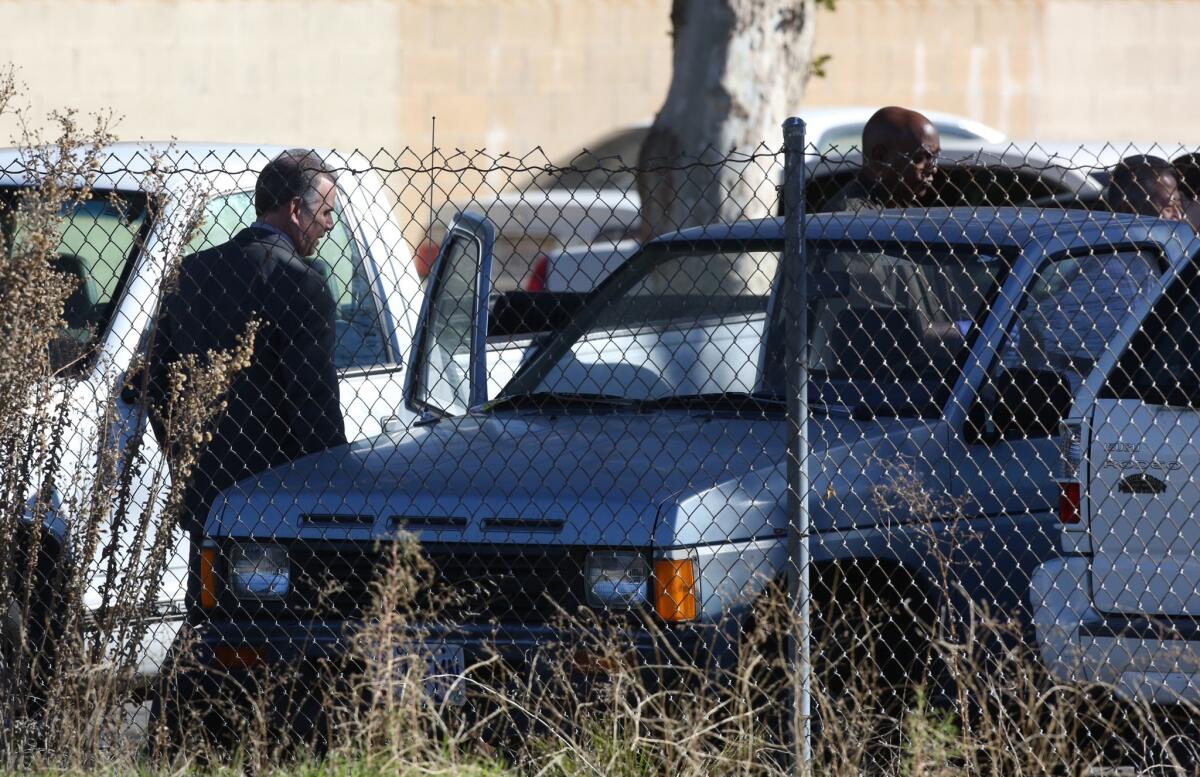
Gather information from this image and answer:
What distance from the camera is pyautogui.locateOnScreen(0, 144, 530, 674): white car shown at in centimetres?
517

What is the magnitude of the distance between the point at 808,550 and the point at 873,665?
1.54ft

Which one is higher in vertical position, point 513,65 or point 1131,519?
point 513,65

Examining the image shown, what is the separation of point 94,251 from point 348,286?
3.06 feet

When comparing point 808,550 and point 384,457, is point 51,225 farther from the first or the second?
point 808,550

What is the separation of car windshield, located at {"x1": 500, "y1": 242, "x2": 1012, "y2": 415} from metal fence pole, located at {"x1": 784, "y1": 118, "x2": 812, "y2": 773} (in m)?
0.75

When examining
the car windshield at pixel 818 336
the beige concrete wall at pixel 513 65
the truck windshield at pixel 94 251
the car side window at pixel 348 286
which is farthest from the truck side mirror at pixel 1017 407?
the beige concrete wall at pixel 513 65

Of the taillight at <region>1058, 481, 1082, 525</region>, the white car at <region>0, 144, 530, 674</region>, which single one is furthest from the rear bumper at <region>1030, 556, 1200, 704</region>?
the white car at <region>0, 144, 530, 674</region>

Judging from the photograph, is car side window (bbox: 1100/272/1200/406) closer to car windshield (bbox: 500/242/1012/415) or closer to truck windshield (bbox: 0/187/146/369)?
car windshield (bbox: 500/242/1012/415)

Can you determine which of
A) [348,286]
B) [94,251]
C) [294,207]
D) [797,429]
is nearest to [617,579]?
[797,429]

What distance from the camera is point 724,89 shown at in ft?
31.3

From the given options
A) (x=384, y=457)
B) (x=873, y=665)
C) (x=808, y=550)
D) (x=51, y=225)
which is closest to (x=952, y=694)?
(x=873, y=665)

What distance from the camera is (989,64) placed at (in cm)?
2030

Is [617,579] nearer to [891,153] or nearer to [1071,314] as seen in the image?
[1071,314]

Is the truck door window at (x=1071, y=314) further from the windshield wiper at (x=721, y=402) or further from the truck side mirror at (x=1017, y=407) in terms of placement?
the windshield wiper at (x=721, y=402)
